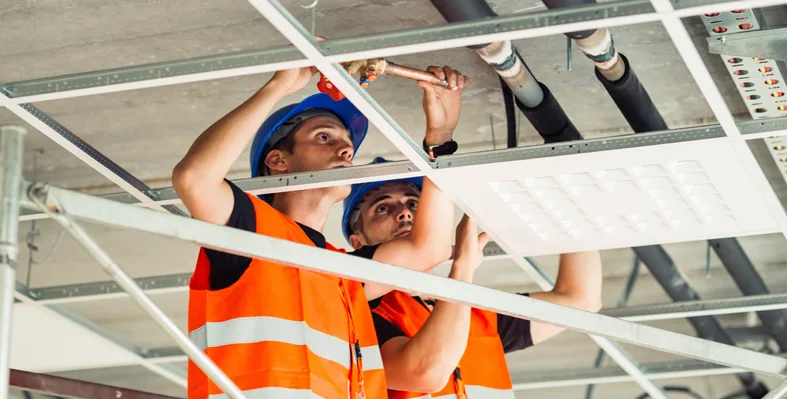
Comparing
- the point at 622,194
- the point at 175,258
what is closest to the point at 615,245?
the point at 622,194

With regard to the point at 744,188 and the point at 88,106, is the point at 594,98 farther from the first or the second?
the point at 88,106

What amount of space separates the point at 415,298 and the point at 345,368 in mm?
882

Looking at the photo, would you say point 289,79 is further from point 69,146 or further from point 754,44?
point 754,44

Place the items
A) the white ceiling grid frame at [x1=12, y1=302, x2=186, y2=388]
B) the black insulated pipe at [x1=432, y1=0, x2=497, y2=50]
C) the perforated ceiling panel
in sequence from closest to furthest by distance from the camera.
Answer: the black insulated pipe at [x1=432, y1=0, x2=497, y2=50]
the perforated ceiling panel
the white ceiling grid frame at [x1=12, y1=302, x2=186, y2=388]

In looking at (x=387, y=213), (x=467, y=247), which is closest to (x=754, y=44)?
(x=467, y=247)

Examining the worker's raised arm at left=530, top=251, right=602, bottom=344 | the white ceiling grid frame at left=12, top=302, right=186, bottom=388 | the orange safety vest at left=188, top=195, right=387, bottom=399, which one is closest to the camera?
the orange safety vest at left=188, top=195, right=387, bottom=399

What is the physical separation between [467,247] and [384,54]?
0.60 m

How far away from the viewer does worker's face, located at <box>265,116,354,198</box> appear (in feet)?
11.4

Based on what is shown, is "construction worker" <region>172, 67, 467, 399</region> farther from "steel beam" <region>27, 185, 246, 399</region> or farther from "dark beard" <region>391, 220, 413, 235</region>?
"dark beard" <region>391, 220, 413, 235</region>

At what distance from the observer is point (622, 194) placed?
3.59m

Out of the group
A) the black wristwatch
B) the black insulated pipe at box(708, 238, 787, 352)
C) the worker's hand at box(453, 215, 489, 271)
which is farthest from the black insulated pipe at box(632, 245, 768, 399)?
the worker's hand at box(453, 215, 489, 271)

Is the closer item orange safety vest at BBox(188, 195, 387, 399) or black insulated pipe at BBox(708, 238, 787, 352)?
orange safety vest at BBox(188, 195, 387, 399)

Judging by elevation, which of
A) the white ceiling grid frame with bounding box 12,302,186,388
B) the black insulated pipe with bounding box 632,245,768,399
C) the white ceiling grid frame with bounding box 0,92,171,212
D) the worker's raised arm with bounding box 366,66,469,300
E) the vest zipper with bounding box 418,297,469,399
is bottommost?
the vest zipper with bounding box 418,297,469,399

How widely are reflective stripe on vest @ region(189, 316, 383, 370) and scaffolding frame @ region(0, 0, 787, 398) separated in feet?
1.37
